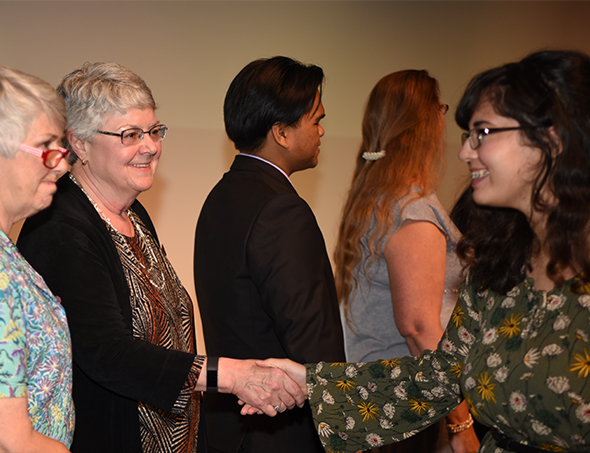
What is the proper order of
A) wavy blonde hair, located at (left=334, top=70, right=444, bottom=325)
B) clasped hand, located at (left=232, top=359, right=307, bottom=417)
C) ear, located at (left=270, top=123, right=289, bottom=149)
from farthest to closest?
wavy blonde hair, located at (left=334, top=70, right=444, bottom=325)
ear, located at (left=270, top=123, right=289, bottom=149)
clasped hand, located at (left=232, top=359, right=307, bottom=417)

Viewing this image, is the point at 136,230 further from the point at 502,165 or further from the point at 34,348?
the point at 502,165

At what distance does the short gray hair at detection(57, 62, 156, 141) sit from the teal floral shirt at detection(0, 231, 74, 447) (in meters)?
0.60

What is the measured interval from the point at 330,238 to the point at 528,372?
288 centimetres

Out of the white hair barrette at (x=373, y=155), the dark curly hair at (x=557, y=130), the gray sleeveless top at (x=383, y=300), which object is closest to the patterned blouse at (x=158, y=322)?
the gray sleeveless top at (x=383, y=300)

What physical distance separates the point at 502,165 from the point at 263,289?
88cm

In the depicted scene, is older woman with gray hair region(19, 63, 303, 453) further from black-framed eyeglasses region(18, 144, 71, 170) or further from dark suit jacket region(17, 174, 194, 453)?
black-framed eyeglasses region(18, 144, 71, 170)

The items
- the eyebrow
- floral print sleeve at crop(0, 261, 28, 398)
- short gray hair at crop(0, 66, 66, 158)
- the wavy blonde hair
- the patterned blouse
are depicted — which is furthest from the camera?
the wavy blonde hair

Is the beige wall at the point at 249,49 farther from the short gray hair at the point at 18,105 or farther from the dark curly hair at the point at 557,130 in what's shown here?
the short gray hair at the point at 18,105

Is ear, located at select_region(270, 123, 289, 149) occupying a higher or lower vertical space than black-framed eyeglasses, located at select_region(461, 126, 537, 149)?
lower

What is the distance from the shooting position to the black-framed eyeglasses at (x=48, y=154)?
4.22 ft

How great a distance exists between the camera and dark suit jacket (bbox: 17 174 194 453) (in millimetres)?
1620

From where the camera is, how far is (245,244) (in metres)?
1.95

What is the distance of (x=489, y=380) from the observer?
1410 millimetres

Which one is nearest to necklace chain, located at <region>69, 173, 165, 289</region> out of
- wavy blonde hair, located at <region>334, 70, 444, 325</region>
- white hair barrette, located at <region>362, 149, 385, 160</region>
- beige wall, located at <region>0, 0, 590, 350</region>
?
wavy blonde hair, located at <region>334, 70, 444, 325</region>
